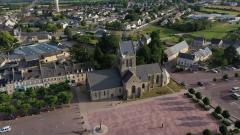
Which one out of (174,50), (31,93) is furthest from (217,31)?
(31,93)

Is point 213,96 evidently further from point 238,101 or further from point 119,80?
point 119,80

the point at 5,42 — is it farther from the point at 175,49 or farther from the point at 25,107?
the point at 175,49

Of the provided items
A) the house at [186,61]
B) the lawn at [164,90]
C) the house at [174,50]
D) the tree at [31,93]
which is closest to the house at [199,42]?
the house at [174,50]

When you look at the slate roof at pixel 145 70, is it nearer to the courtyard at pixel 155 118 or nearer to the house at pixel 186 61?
the courtyard at pixel 155 118

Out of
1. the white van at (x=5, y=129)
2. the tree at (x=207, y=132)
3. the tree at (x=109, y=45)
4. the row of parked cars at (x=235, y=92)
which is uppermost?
the tree at (x=109, y=45)

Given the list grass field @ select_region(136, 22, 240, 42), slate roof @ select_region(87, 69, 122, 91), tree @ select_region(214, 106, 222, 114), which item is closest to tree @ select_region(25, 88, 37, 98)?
slate roof @ select_region(87, 69, 122, 91)

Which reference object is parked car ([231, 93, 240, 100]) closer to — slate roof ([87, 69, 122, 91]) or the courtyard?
the courtyard

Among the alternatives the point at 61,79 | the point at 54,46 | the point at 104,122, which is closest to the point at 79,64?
the point at 61,79
